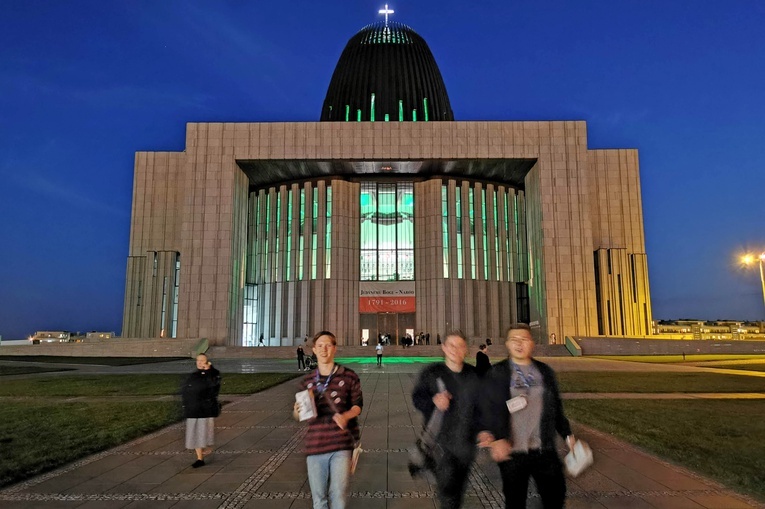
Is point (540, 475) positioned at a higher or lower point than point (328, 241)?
lower

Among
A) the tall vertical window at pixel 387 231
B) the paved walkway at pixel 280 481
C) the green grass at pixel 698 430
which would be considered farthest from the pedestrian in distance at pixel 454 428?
the tall vertical window at pixel 387 231

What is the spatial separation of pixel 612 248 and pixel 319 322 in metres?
30.7

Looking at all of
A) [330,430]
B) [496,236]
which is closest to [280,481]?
[330,430]

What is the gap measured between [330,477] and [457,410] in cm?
Result: 125

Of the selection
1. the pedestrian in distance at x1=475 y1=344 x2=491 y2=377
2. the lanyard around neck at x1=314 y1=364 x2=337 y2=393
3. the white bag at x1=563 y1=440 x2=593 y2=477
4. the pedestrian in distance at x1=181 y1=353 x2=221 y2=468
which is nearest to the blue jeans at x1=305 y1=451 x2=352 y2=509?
the lanyard around neck at x1=314 y1=364 x2=337 y2=393

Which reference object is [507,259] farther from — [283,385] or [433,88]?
[283,385]

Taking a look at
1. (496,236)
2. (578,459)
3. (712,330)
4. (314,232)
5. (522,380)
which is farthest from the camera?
(712,330)

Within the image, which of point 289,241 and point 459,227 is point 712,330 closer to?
point 459,227

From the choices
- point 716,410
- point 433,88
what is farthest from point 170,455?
point 433,88

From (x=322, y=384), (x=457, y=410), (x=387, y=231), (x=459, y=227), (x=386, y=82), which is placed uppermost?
(x=386, y=82)

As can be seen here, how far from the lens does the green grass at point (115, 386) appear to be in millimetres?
19227

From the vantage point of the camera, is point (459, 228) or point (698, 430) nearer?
point (698, 430)

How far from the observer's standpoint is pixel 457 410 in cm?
482

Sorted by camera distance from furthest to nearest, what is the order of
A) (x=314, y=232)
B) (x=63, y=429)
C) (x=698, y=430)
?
(x=314, y=232) → (x=63, y=429) → (x=698, y=430)
